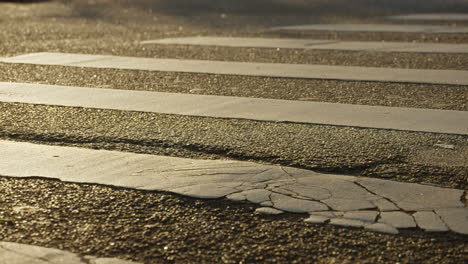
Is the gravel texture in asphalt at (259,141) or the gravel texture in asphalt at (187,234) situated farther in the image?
the gravel texture in asphalt at (259,141)

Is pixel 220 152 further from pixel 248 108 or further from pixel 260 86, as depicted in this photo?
pixel 260 86

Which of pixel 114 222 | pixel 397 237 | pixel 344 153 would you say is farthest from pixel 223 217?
pixel 344 153

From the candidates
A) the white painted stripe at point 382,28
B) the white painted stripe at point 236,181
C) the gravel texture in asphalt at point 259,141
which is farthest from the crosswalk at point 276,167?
the white painted stripe at point 382,28

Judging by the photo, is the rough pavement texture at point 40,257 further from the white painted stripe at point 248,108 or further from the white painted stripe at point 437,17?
the white painted stripe at point 437,17

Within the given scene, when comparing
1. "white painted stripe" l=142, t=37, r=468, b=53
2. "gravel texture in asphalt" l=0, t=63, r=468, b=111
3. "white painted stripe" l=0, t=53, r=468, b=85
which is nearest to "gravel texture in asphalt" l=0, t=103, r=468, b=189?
"gravel texture in asphalt" l=0, t=63, r=468, b=111

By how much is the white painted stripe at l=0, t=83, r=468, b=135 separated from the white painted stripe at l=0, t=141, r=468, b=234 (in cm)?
97

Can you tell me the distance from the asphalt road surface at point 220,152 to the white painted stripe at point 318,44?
9.6 inches

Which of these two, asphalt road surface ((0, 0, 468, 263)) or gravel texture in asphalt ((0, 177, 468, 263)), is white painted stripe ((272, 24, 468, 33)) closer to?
asphalt road surface ((0, 0, 468, 263))

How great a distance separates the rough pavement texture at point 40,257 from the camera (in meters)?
2.47

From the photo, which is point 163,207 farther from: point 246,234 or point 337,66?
point 337,66

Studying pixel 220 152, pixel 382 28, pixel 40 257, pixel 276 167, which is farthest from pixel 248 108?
pixel 382 28

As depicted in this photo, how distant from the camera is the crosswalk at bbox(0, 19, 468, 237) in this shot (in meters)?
2.89

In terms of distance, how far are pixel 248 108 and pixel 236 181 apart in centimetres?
145

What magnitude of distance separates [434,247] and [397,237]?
0.14 m
